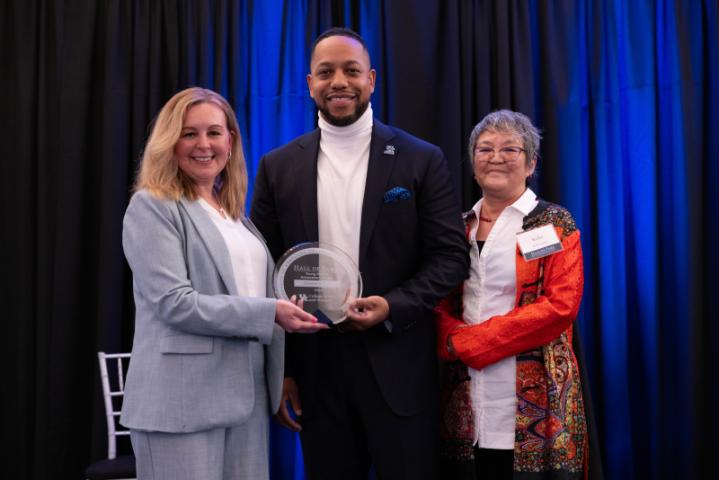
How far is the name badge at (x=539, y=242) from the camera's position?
213cm

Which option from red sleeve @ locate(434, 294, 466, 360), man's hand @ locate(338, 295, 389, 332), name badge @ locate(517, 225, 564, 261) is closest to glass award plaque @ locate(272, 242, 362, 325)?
man's hand @ locate(338, 295, 389, 332)

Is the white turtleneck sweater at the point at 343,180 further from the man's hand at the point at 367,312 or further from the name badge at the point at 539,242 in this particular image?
the name badge at the point at 539,242

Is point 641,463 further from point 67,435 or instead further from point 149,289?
point 67,435

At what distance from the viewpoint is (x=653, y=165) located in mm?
3209

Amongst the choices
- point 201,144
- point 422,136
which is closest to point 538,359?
point 201,144

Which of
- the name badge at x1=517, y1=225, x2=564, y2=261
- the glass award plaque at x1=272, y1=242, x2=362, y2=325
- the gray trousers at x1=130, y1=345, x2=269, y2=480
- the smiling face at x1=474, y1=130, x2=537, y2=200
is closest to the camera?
the gray trousers at x1=130, y1=345, x2=269, y2=480

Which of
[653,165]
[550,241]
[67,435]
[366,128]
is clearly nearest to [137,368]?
[366,128]

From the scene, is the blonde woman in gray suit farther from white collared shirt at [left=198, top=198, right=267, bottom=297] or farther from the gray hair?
the gray hair

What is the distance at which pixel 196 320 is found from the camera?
1.67m

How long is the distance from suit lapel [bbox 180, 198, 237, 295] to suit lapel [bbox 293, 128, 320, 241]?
0.37 m

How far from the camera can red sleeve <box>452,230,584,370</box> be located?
6.77 feet

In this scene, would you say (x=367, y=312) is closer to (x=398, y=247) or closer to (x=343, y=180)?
(x=398, y=247)

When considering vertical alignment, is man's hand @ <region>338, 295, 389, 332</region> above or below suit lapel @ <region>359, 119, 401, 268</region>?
below

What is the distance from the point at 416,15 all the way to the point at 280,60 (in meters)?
0.77
